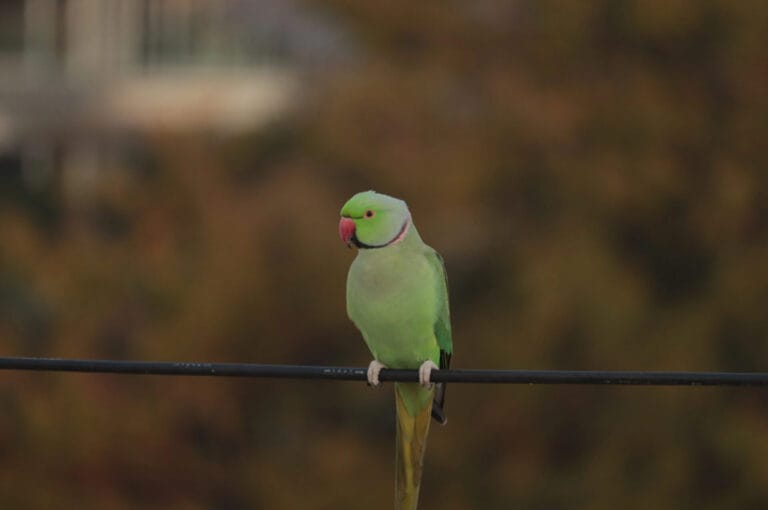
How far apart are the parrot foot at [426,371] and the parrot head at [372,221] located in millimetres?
391

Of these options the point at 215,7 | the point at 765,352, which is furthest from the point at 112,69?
the point at 765,352

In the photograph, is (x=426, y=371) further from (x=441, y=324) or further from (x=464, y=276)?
(x=464, y=276)

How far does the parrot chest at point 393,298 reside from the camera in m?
4.15

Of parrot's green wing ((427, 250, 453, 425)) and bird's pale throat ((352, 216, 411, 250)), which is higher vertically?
bird's pale throat ((352, 216, 411, 250))

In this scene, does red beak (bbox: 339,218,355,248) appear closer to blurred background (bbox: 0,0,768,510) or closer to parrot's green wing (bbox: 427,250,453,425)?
parrot's green wing (bbox: 427,250,453,425)

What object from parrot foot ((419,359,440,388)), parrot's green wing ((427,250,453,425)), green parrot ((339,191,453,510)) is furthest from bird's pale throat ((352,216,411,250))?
parrot foot ((419,359,440,388))

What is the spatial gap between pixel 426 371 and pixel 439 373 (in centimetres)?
37

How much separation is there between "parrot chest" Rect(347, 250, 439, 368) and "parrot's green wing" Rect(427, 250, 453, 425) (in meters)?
0.05

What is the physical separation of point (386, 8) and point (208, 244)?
6.26 ft

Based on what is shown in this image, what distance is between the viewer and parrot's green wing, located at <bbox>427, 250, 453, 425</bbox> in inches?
169

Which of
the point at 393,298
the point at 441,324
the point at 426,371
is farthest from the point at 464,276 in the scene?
the point at 426,371

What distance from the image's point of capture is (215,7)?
1366 centimetres

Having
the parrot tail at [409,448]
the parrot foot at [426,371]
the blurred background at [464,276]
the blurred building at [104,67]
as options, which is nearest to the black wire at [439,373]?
the parrot foot at [426,371]

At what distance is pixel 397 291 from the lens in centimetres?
417
